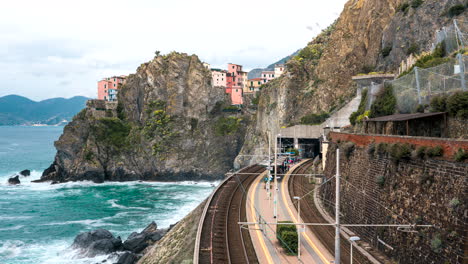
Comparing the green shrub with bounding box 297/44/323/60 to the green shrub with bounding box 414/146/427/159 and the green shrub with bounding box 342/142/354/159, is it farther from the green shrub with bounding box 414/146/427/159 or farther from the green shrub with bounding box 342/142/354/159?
the green shrub with bounding box 414/146/427/159

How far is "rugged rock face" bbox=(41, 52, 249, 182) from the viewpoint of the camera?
283 ft

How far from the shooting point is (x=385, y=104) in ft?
103

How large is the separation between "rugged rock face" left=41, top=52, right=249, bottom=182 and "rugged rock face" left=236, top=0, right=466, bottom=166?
10.5 metres

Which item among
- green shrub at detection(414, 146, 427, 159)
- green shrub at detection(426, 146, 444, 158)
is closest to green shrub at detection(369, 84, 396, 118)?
green shrub at detection(414, 146, 427, 159)

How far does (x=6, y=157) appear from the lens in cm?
12762

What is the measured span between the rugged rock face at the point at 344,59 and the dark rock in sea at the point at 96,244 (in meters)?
45.2

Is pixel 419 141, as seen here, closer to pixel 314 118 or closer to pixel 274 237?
pixel 274 237

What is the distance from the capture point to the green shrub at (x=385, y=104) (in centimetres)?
2995

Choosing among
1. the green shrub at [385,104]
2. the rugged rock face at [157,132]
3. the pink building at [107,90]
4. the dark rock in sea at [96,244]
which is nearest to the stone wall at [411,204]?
the green shrub at [385,104]

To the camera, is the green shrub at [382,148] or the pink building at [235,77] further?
the pink building at [235,77]

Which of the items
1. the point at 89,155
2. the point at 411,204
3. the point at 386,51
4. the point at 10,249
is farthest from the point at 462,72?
the point at 89,155

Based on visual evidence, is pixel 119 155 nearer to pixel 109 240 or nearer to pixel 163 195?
pixel 163 195

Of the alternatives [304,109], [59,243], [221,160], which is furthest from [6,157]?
[304,109]

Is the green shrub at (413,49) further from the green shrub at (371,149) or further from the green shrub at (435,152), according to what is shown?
the green shrub at (435,152)
